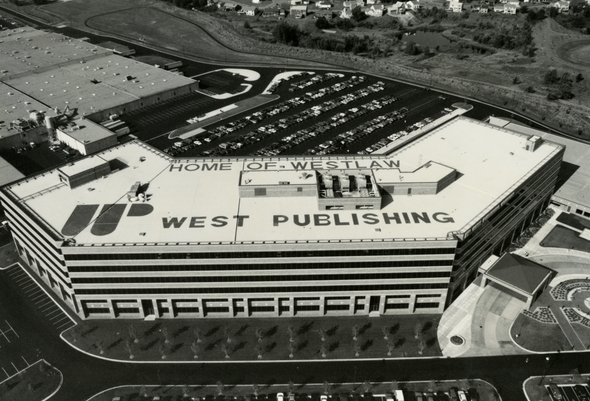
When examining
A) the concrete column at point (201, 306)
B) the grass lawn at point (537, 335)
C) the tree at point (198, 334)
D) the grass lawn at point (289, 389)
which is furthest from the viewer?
the concrete column at point (201, 306)

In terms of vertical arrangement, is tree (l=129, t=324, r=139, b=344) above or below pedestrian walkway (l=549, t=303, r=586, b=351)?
below

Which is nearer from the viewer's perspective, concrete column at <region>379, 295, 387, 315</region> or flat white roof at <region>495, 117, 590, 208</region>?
concrete column at <region>379, 295, 387, 315</region>

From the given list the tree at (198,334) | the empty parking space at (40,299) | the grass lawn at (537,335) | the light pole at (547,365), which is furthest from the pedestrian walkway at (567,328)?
the empty parking space at (40,299)

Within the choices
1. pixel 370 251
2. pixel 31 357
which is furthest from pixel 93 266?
pixel 370 251

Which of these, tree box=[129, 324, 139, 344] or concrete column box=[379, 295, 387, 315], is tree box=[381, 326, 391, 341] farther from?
tree box=[129, 324, 139, 344]

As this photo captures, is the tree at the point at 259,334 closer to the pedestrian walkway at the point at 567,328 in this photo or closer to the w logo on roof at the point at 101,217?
the w logo on roof at the point at 101,217

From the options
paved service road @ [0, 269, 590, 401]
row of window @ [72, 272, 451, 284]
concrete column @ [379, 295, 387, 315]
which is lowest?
paved service road @ [0, 269, 590, 401]

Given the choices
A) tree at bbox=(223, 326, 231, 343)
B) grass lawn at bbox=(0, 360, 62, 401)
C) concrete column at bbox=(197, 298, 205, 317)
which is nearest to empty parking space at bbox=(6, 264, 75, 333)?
grass lawn at bbox=(0, 360, 62, 401)
